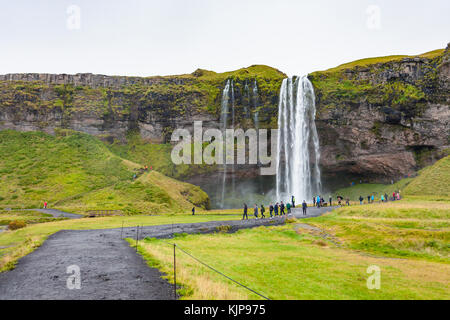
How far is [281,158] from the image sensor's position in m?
76.9

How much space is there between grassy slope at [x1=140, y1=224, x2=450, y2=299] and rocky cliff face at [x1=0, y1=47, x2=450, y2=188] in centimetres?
5783

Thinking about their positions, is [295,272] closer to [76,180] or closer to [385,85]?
[76,180]

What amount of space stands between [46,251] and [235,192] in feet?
216

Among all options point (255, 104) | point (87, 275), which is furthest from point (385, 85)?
point (87, 275)

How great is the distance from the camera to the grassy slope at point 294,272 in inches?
414

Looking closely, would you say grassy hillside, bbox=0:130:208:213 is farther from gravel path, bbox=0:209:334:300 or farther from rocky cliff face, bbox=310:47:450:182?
rocky cliff face, bbox=310:47:450:182

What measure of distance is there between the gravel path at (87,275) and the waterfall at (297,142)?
186 feet

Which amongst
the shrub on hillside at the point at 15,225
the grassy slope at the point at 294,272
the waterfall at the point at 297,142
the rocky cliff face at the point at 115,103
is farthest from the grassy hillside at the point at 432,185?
the shrub on hillside at the point at 15,225

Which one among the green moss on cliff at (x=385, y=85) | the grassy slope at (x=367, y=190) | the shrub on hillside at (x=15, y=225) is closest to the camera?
the shrub on hillside at (x=15, y=225)

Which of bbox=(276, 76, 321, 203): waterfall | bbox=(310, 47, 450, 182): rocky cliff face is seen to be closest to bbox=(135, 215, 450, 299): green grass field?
bbox=(276, 76, 321, 203): waterfall

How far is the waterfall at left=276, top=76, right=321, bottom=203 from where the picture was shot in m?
71.2

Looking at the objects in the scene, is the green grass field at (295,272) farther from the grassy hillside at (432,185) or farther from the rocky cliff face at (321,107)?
the rocky cliff face at (321,107)
